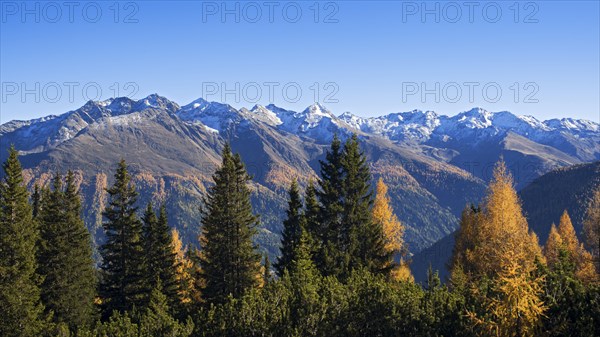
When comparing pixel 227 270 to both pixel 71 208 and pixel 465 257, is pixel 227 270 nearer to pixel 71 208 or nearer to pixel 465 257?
pixel 71 208

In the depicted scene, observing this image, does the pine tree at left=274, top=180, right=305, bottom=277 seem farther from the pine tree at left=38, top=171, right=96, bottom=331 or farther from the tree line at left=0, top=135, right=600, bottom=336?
the pine tree at left=38, top=171, right=96, bottom=331

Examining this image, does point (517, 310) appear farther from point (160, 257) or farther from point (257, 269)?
point (160, 257)

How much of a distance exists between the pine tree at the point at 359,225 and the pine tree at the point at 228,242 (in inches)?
298

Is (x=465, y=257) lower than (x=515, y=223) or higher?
lower

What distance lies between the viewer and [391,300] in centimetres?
1877

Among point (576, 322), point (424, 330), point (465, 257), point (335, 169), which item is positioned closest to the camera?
point (576, 322)

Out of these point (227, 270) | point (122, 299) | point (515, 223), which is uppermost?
point (515, 223)

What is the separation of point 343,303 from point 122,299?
83.9 feet

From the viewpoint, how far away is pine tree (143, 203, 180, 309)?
41.0 metres

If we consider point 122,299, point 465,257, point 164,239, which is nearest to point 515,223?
point 465,257

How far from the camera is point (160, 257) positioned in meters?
41.9

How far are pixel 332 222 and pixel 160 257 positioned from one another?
53.5 ft

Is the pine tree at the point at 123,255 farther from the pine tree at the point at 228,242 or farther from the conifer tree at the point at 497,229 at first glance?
the conifer tree at the point at 497,229

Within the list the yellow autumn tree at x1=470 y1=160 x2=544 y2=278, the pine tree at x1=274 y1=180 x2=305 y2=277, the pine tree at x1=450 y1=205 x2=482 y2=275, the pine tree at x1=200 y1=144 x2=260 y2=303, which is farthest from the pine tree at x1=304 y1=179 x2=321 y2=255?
the pine tree at x1=450 y1=205 x2=482 y2=275
